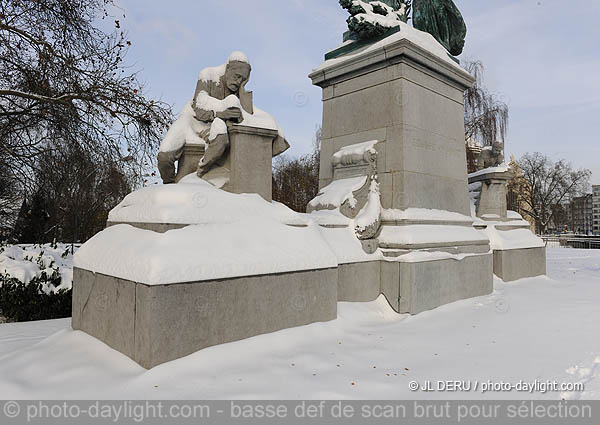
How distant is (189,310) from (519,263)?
7.91 metres

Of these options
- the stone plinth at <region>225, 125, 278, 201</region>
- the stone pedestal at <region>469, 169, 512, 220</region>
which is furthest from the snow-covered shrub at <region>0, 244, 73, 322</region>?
the stone pedestal at <region>469, 169, 512, 220</region>

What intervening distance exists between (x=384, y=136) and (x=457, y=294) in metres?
2.82

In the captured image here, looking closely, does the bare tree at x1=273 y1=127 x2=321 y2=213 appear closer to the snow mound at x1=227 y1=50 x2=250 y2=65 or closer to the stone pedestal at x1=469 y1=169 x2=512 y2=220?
the stone pedestal at x1=469 y1=169 x2=512 y2=220

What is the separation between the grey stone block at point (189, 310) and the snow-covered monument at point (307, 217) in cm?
1

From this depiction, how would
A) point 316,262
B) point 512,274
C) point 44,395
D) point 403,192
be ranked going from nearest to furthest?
point 44,395
point 316,262
point 403,192
point 512,274

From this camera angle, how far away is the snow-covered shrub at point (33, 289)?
22.7 feet

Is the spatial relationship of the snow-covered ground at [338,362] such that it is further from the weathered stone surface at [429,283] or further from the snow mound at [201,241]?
the snow mound at [201,241]

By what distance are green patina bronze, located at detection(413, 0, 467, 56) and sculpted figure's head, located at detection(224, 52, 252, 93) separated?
4.46m

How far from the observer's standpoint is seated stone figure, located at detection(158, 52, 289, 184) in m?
4.89

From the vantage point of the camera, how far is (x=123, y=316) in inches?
142

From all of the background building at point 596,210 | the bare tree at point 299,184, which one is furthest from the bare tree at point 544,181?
the background building at point 596,210
